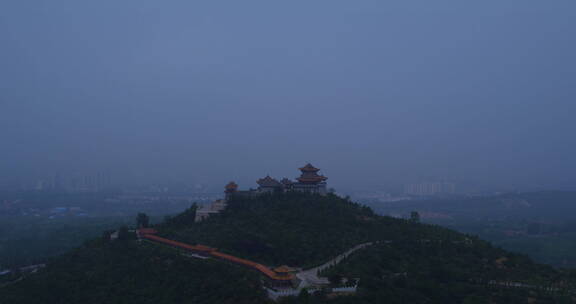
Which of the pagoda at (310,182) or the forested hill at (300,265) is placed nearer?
the forested hill at (300,265)

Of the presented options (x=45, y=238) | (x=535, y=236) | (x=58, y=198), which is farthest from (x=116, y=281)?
(x=58, y=198)

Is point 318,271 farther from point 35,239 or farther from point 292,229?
point 35,239

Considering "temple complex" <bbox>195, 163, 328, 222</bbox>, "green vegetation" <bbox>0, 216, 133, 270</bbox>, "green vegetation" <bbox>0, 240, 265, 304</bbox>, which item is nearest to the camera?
"green vegetation" <bbox>0, 240, 265, 304</bbox>

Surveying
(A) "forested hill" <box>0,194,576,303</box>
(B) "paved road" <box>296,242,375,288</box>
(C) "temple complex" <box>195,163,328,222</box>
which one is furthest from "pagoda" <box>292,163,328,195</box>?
(B) "paved road" <box>296,242,375,288</box>

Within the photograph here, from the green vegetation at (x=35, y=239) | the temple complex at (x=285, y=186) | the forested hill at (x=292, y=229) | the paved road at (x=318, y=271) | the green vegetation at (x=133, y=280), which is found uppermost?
the temple complex at (x=285, y=186)

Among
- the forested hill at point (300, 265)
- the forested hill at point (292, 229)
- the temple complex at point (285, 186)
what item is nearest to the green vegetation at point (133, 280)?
the forested hill at point (300, 265)

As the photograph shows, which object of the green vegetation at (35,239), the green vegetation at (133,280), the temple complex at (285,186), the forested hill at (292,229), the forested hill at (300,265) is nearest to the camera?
the forested hill at (300,265)

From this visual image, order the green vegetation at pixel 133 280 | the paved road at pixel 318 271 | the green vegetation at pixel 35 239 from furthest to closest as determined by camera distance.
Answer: the green vegetation at pixel 35 239
the green vegetation at pixel 133 280
the paved road at pixel 318 271

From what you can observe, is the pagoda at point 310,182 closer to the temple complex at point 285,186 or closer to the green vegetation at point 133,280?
the temple complex at point 285,186

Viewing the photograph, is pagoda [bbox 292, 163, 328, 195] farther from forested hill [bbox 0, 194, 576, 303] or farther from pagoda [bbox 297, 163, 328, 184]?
forested hill [bbox 0, 194, 576, 303]
